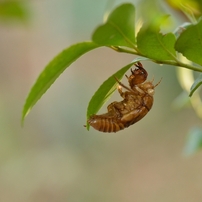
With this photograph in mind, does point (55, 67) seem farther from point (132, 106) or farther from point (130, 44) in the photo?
point (132, 106)

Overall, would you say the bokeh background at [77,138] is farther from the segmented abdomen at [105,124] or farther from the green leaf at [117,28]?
the green leaf at [117,28]

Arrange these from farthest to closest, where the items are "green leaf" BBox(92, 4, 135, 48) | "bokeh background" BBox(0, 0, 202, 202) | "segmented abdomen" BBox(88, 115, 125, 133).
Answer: "bokeh background" BBox(0, 0, 202, 202)
"segmented abdomen" BBox(88, 115, 125, 133)
"green leaf" BBox(92, 4, 135, 48)

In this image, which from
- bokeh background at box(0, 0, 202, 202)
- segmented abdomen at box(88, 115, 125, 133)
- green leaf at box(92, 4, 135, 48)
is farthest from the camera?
bokeh background at box(0, 0, 202, 202)

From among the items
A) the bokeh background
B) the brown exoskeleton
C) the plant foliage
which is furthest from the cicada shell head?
the bokeh background

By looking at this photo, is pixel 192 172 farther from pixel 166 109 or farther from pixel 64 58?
pixel 64 58

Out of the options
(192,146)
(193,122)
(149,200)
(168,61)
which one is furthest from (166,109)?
Result: (168,61)

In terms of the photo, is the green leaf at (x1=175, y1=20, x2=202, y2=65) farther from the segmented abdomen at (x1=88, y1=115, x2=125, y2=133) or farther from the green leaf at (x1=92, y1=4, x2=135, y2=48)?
the segmented abdomen at (x1=88, y1=115, x2=125, y2=133)

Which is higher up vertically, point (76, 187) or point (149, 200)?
point (76, 187)
